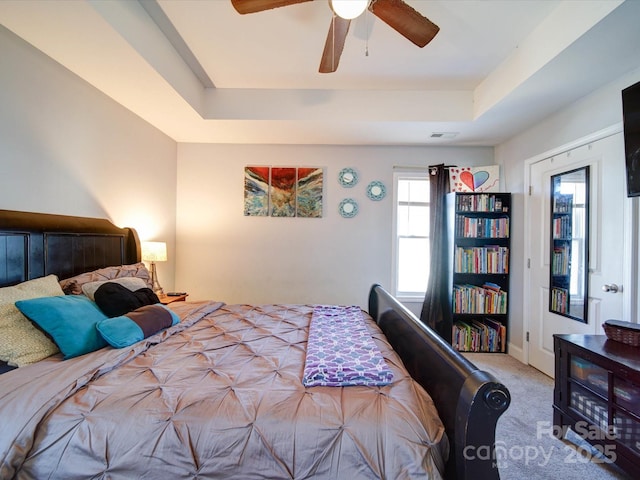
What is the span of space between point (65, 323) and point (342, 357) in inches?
54.6

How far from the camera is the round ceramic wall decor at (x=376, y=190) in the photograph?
355cm

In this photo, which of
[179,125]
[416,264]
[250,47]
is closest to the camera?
[250,47]

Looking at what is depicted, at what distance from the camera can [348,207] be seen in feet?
11.7

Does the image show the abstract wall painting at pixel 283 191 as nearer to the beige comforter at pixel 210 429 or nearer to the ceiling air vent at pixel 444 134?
the ceiling air vent at pixel 444 134

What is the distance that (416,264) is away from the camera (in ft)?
11.9

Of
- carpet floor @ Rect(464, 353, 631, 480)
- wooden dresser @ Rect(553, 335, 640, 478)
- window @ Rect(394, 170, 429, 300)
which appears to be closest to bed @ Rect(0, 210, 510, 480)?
carpet floor @ Rect(464, 353, 631, 480)

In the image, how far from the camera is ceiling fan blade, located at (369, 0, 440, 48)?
1464mm

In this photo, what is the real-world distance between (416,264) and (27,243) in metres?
3.69

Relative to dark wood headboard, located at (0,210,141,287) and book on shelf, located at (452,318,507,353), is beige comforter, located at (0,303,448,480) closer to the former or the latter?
dark wood headboard, located at (0,210,141,287)

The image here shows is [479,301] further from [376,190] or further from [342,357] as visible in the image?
[342,357]

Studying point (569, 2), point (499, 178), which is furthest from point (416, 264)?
point (569, 2)

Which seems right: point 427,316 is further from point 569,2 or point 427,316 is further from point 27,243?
point 27,243

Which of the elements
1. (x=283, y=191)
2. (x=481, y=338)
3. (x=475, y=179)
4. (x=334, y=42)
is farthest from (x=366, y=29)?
(x=481, y=338)

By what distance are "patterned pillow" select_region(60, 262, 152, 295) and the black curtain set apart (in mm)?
3064
